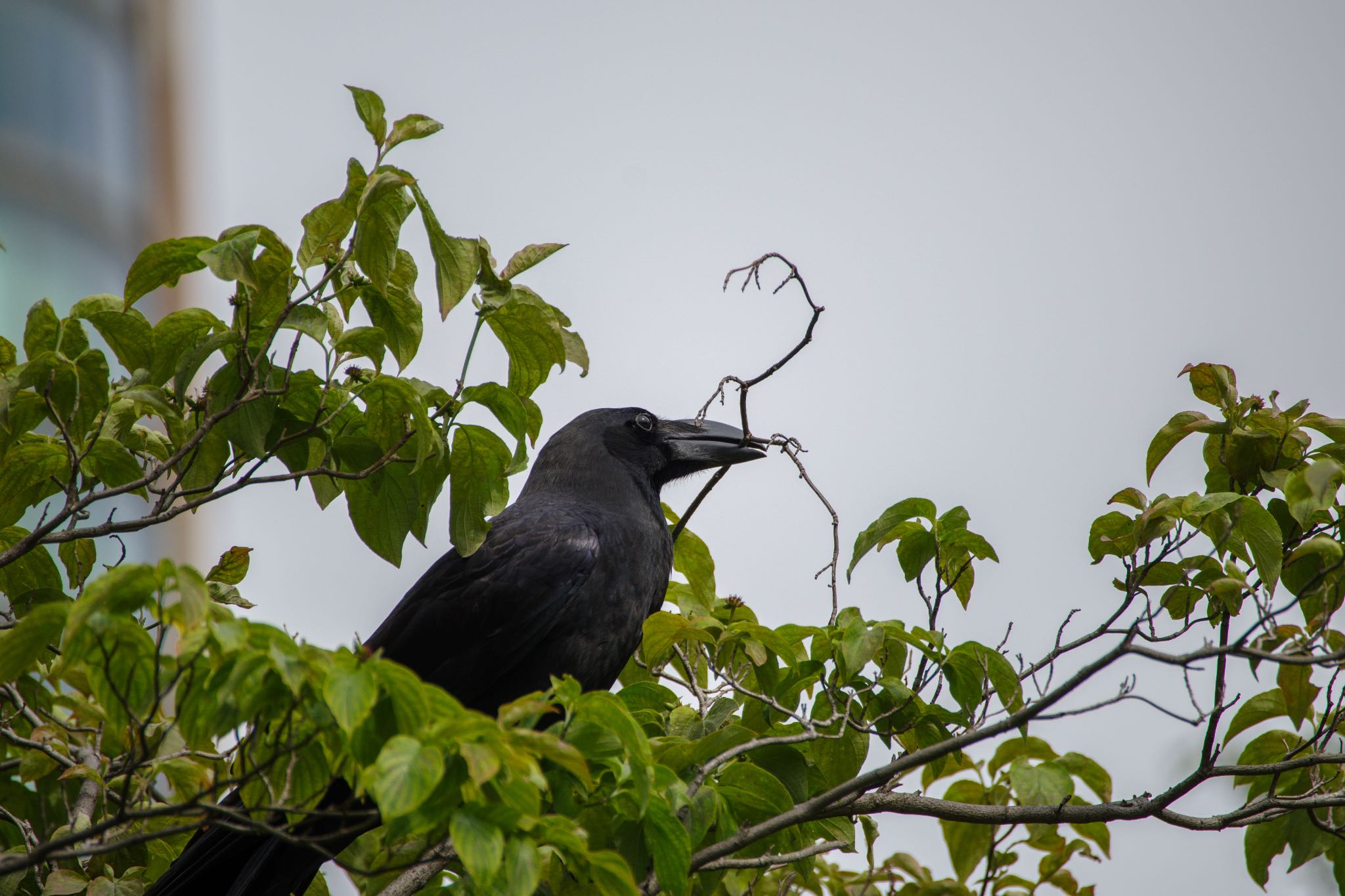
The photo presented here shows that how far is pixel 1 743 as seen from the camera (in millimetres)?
3229

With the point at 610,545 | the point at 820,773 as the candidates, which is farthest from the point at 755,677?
the point at 610,545

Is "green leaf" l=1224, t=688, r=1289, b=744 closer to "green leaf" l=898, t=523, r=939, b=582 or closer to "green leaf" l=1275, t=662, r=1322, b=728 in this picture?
"green leaf" l=1275, t=662, r=1322, b=728

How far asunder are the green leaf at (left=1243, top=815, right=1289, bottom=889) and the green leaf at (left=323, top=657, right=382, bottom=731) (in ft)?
7.19

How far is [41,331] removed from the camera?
2480mm

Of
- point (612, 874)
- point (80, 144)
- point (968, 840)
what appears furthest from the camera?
point (80, 144)

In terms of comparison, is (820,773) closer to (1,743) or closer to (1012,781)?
(1012,781)

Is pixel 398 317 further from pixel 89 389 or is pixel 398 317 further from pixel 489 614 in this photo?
pixel 489 614

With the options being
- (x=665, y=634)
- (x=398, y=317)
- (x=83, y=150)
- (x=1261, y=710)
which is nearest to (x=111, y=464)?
(x=398, y=317)

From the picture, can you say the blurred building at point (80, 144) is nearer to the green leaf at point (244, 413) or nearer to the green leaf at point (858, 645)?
the green leaf at point (244, 413)

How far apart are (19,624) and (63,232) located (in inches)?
537

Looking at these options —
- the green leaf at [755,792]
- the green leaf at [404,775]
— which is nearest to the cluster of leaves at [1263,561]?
the green leaf at [755,792]

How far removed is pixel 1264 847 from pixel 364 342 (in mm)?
2274

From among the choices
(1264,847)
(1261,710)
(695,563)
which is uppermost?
(1261,710)

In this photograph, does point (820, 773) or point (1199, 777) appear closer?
point (1199, 777)
